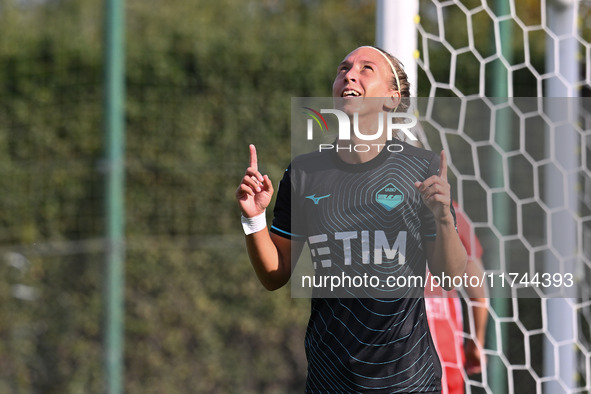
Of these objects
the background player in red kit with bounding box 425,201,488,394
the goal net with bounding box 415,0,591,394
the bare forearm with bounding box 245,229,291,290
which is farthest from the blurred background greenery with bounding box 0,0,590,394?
the bare forearm with bounding box 245,229,291,290

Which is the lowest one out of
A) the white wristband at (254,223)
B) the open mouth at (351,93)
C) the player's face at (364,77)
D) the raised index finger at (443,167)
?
the white wristband at (254,223)

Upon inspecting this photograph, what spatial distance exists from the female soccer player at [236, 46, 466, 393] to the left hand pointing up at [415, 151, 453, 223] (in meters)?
0.02

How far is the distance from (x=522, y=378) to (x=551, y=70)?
4.92 ft

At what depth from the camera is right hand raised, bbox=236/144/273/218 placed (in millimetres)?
1799

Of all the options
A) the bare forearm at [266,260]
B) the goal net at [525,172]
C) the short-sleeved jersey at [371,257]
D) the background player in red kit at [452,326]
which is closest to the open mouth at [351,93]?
the short-sleeved jersey at [371,257]

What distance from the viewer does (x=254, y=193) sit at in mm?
1819

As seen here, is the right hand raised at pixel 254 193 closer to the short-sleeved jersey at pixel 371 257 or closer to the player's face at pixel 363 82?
the short-sleeved jersey at pixel 371 257

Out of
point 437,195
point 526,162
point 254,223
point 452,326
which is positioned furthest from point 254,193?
point 526,162

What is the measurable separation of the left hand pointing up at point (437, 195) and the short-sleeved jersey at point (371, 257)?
2.4 inches

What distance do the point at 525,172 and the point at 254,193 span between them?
3259 mm

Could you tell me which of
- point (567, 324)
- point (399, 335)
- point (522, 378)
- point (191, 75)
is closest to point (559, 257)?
point (567, 324)

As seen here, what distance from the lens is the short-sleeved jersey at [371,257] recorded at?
1.81 m

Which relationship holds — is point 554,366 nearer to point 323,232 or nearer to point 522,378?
point 522,378

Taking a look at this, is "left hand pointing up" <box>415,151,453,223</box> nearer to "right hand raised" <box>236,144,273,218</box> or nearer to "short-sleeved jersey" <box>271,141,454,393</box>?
"short-sleeved jersey" <box>271,141,454,393</box>
